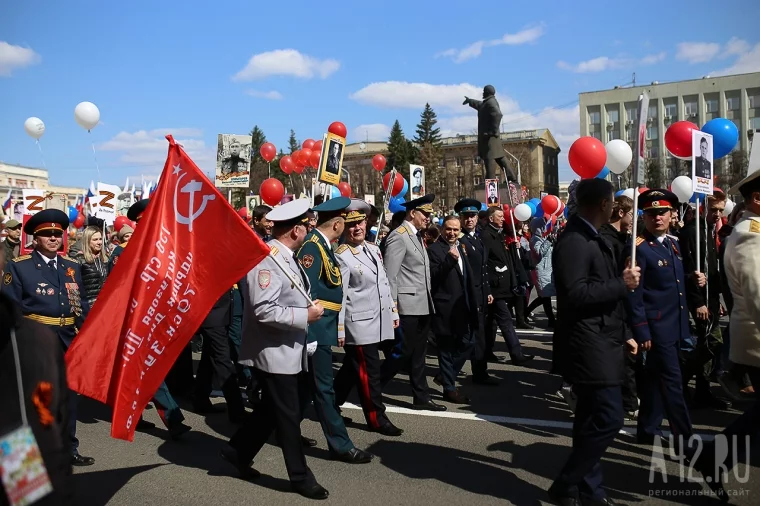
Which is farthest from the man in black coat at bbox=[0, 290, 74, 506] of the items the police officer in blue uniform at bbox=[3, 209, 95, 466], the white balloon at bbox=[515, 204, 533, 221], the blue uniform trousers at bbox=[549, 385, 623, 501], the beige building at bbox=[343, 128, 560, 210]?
the beige building at bbox=[343, 128, 560, 210]

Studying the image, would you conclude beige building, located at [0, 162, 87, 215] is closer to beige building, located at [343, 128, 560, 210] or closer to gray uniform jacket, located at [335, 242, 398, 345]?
beige building, located at [343, 128, 560, 210]

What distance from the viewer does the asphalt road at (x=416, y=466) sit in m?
4.76

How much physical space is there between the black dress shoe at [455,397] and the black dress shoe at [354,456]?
2019 millimetres

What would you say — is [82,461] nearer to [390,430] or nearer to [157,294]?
[157,294]

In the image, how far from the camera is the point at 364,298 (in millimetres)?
6375

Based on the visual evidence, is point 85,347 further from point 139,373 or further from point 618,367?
point 618,367

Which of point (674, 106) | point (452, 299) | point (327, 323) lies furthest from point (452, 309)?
point (674, 106)

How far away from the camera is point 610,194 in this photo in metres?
4.45

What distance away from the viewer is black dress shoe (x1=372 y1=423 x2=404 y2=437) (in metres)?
6.27

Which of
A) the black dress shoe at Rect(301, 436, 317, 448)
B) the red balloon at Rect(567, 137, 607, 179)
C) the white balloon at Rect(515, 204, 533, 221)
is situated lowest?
the black dress shoe at Rect(301, 436, 317, 448)

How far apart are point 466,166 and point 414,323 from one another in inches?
3541

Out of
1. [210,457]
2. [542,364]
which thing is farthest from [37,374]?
[542,364]

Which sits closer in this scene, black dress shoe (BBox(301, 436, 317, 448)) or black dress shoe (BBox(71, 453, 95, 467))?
black dress shoe (BBox(71, 453, 95, 467))

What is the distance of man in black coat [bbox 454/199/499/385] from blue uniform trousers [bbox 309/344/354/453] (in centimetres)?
269
